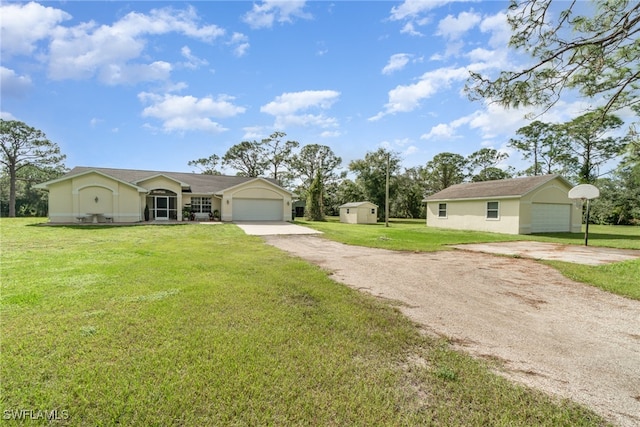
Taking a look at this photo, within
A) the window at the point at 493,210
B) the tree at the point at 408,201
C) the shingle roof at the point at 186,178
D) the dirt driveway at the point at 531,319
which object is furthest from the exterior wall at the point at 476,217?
the shingle roof at the point at 186,178

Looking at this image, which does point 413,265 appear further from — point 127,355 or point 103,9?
point 103,9

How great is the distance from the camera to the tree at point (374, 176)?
3669 centimetres

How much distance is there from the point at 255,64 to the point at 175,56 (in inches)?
125

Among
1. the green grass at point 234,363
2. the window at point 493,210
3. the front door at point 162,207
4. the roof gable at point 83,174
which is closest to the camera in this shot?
the green grass at point 234,363

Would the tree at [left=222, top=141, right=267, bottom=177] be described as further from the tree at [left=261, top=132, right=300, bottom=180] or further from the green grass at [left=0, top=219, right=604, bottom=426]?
the green grass at [left=0, top=219, right=604, bottom=426]

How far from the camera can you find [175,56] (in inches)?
459

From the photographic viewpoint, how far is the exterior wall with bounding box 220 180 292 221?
2345 centimetres

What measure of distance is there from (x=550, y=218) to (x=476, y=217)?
4.48 meters

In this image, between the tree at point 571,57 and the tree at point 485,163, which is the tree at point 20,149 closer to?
the tree at point 571,57

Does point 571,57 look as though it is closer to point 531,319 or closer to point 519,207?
point 531,319

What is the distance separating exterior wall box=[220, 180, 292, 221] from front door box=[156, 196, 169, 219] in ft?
13.4

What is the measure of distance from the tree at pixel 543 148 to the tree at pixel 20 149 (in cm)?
5769

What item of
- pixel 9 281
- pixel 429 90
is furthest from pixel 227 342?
pixel 429 90

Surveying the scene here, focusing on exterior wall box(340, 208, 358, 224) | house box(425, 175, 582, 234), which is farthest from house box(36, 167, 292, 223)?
house box(425, 175, 582, 234)
